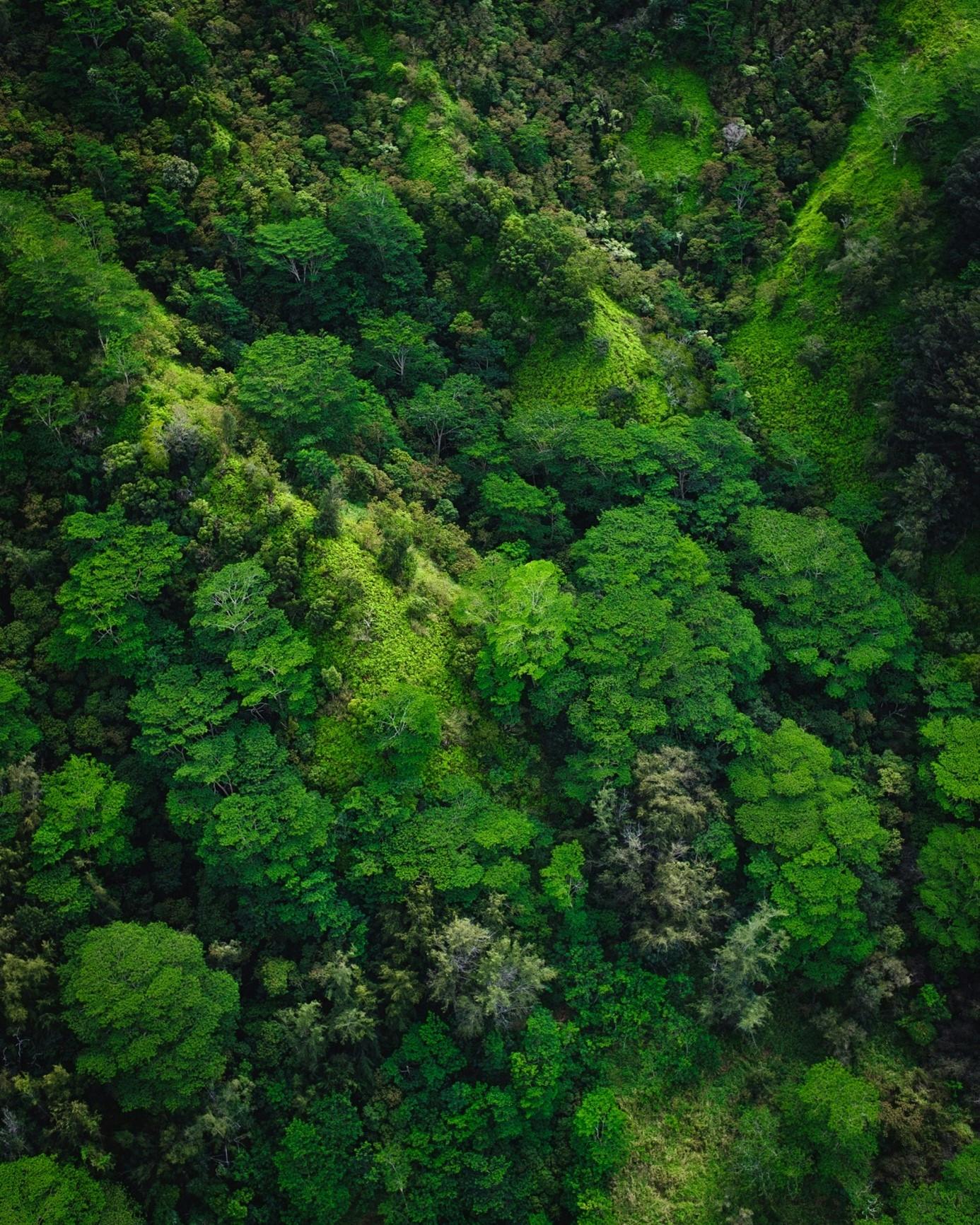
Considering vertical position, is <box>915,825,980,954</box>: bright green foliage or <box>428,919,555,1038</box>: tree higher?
<box>915,825,980,954</box>: bright green foliage

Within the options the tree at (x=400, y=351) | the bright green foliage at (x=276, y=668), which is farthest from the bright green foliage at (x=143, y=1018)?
the tree at (x=400, y=351)

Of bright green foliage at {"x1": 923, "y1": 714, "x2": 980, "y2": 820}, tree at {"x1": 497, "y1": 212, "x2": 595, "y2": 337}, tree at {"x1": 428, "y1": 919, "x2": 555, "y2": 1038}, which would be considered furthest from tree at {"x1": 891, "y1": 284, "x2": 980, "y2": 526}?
tree at {"x1": 428, "y1": 919, "x2": 555, "y2": 1038}

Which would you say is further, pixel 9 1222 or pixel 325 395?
pixel 325 395

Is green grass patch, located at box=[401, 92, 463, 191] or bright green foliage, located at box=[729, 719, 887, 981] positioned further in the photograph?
green grass patch, located at box=[401, 92, 463, 191]

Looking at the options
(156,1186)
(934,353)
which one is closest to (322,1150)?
(156,1186)

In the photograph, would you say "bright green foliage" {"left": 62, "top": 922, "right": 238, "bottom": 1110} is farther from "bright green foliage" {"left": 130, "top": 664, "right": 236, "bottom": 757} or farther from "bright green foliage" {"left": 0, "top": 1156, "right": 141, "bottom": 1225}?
"bright green foliage" {"left": 130, "top": 664, "right": 236, "bottom": 757}

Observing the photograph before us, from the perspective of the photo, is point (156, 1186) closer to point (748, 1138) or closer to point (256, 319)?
point (748, 1138)
